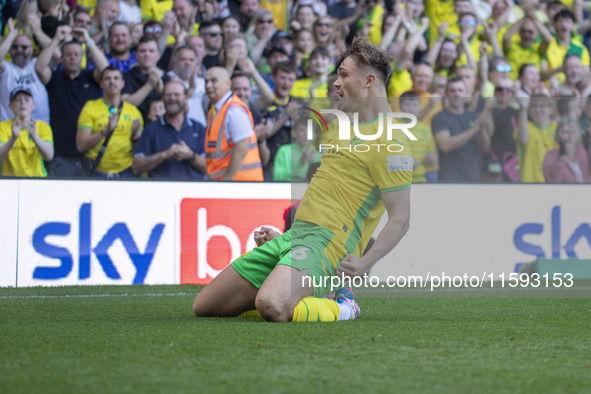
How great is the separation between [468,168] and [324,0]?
3207 millimetres

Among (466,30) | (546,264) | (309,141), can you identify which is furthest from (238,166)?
(466,30)

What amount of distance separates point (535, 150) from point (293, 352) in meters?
5.86

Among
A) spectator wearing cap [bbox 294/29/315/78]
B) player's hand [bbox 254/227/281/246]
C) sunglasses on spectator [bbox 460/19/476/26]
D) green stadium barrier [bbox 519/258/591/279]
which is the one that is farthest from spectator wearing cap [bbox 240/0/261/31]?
player's hand [bbox 254/227/281/246]

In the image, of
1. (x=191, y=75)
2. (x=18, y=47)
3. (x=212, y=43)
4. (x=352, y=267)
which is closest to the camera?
(x=352, y=267)

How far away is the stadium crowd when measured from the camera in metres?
8.23

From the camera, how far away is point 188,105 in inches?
346

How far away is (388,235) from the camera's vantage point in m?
4.36

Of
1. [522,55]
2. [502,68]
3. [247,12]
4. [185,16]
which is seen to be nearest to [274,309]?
[185,16]

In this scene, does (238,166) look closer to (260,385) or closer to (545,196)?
(545,196)

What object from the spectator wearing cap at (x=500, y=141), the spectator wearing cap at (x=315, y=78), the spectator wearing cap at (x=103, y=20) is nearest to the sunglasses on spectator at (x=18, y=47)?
the spectator wearing cap at (x=103, y=20)

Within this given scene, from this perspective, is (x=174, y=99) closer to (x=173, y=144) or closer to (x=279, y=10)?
(x=173, y=144)

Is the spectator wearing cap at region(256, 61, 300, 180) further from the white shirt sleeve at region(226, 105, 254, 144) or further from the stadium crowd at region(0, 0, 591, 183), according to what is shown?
the white shirt sleeve at region(226, 105, 254, 144)

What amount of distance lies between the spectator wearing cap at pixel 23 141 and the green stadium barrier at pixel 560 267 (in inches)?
177

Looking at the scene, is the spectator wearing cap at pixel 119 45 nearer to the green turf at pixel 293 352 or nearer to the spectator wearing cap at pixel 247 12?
the spectator wearing cap at pixel 247 12
